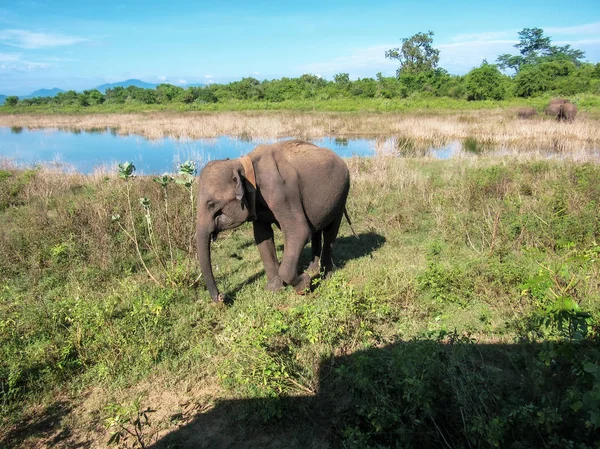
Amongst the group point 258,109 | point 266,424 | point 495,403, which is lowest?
point 266,424

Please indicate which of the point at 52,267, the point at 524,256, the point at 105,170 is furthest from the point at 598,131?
the point at 52,267

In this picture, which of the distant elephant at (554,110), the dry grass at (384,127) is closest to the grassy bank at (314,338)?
the dry grass at (384,127)

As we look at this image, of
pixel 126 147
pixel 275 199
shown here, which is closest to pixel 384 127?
pixel 126 147

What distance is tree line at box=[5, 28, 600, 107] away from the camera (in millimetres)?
38781

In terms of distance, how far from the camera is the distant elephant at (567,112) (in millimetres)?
24906

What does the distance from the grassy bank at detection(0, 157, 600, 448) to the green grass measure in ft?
93.4

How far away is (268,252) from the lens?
609cm

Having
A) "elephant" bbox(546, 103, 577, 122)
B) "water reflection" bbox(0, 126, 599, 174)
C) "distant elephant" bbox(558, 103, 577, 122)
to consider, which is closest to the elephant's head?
"water reflection" bbox(0, 126, 599, 174)

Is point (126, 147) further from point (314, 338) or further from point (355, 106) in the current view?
point (314, 338)

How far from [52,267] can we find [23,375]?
10.2ft

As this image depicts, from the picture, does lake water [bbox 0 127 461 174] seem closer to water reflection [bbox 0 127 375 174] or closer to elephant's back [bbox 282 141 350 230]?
water reflection [bbox 0 127 375 174]

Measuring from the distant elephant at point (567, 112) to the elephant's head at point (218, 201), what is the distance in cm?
2602

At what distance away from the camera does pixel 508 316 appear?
4.94m

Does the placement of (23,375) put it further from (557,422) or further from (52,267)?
(557,422)
